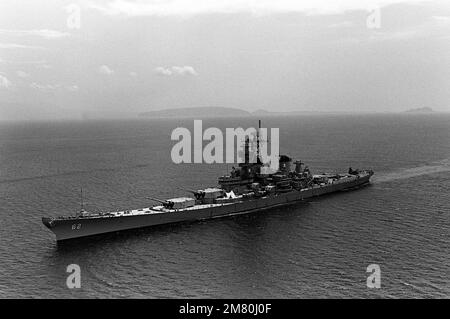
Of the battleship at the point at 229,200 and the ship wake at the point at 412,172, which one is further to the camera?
the ship wake at the point at 412,172

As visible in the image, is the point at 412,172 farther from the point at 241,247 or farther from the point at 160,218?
the point at 160,218

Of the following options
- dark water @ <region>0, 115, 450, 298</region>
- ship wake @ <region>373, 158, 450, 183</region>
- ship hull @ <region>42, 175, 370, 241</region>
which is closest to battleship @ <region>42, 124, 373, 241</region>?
ship hull @ <region>42, 175, 370, 241</region>

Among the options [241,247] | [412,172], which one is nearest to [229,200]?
[241,247]

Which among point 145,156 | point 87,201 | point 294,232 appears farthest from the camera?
point 145,156

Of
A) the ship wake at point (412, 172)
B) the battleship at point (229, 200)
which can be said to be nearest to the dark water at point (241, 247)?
the ship wake at point (412, 172)

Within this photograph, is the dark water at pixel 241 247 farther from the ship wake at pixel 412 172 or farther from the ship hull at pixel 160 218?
the ship hull at pixel 160 218

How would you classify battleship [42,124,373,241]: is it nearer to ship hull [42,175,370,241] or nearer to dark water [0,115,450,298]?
ship hull [42,175,370,241]
